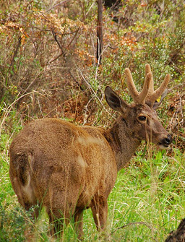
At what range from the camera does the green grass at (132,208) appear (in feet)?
12.5

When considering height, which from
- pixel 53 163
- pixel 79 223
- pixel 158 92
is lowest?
pixel 79 223

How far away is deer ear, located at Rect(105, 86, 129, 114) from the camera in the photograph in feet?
19.4

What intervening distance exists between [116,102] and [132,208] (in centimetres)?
184

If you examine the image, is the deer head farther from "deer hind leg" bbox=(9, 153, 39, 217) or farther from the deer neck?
"deer hind leg" bbox=(9, 153, 39, 217)

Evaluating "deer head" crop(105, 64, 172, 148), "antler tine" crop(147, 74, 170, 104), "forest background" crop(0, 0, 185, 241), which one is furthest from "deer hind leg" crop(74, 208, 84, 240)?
"antler tine" crop(147, 74, 170, 104)

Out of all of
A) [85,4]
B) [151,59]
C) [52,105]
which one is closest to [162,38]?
[151,59]

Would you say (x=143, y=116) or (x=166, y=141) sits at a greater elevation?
(x=143, y=116)

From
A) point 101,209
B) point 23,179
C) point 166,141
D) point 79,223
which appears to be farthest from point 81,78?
point 23,179

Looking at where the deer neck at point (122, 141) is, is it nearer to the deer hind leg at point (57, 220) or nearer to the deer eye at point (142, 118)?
the deer eye at point (142, 118)

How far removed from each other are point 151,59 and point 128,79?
2578 mm

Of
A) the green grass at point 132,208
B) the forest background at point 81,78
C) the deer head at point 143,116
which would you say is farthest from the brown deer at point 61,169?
the forest background at point 81,78

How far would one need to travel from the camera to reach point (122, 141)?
18.9ft

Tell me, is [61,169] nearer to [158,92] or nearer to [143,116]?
[143,116]

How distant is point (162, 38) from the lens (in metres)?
9.51
